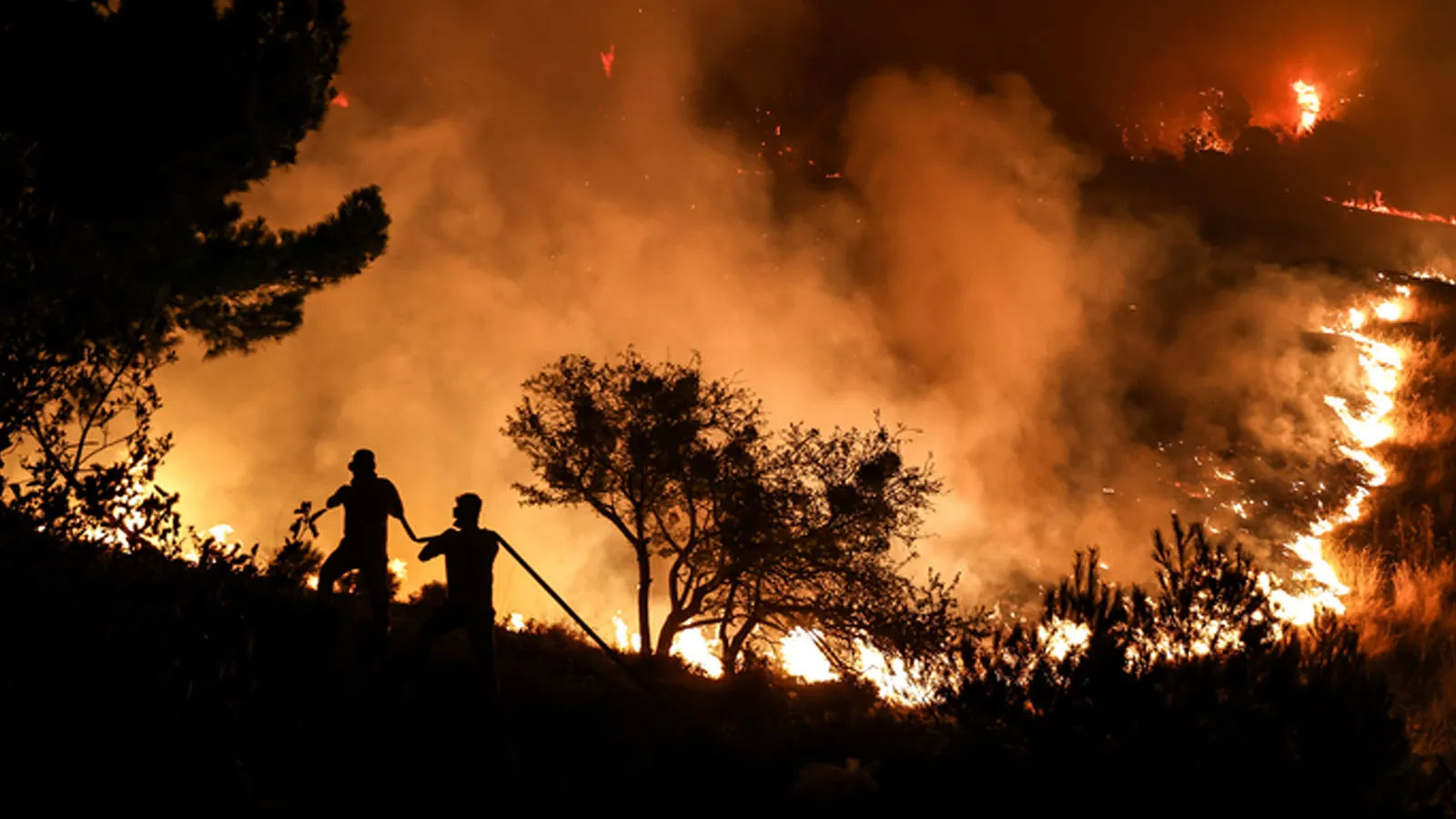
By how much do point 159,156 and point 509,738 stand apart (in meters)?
12.1

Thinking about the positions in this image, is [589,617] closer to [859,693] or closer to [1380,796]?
[859,693]

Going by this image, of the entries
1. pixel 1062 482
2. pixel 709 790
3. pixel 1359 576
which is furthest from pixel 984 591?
pixel 709 790

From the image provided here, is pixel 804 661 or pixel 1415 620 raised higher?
pixel 804 661

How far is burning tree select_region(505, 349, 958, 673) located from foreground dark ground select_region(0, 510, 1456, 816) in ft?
40.1

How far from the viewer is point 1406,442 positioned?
152 ft

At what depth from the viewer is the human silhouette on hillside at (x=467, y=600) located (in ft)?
29.4

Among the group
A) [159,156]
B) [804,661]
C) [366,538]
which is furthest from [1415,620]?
[159,156]

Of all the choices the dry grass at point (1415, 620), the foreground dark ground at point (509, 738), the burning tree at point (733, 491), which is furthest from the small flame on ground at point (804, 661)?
the foreground dark ground at point (509, 738)

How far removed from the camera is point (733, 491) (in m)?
22.8

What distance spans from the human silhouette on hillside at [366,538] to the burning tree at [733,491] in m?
13.1

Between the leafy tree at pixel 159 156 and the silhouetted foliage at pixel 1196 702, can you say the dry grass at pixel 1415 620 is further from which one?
the leafy tree at pixel 159 156

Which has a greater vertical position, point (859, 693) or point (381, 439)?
point (381, 439)

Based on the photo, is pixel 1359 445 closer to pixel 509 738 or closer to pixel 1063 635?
pixel 1063 635

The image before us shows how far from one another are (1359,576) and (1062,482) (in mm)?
40572
